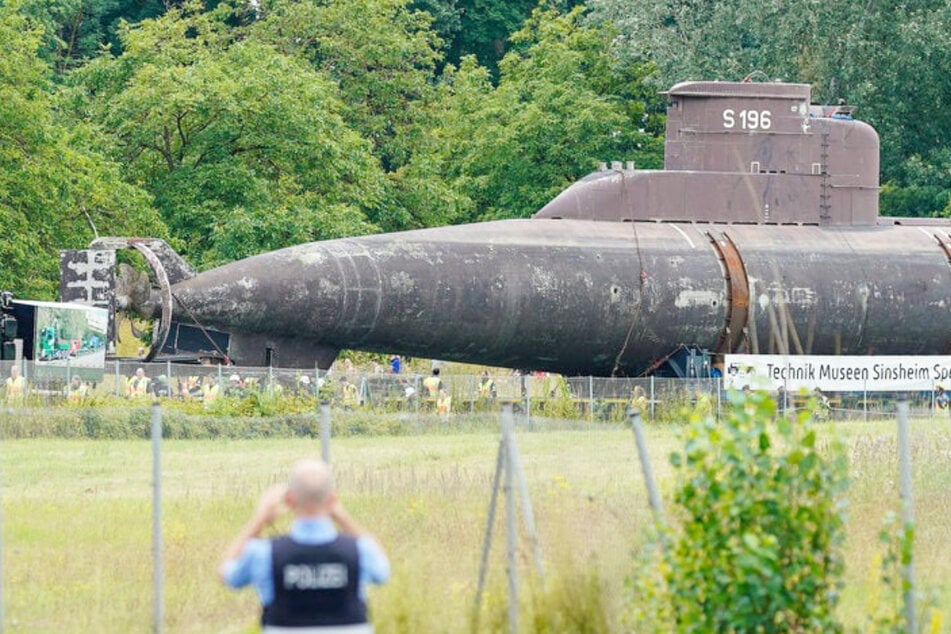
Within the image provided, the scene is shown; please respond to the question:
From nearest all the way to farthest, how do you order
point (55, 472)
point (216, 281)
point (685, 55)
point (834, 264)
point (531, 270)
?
point (55, 472) < point (216, 281) < point (531, 270) < point (834, 264) < point (685, 55)

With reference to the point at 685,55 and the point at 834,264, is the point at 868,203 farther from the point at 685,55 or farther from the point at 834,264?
the point at 685,55

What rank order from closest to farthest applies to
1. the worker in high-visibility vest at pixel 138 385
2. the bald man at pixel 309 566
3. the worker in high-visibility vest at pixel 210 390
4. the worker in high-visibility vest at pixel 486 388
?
the bald man at pixel 309 566 < the worker in high-visibility vest at pixel 210 390 < the worker in high-visibility vest at pixel 138 385 < the worker in high-visibility vest at pixel 486 388

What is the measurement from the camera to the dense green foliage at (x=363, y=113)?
46219 millimetres

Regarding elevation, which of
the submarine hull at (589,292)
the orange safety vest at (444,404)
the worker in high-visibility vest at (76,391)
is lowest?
the orange safety vest at (444,404)

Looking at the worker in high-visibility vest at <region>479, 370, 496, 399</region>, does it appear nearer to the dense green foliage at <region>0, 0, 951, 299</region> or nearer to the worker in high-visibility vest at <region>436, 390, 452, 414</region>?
the worker in high-visibility vest at <region>436, 390, 452, 414</region>

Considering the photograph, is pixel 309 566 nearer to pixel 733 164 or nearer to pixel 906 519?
pixel 906 519

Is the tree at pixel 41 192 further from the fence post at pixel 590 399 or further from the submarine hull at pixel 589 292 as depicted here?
the fence post at pixel 590 399

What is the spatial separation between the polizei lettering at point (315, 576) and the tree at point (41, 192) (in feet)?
120

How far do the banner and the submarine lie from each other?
64 centimetres

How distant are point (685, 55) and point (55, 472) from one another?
133ft

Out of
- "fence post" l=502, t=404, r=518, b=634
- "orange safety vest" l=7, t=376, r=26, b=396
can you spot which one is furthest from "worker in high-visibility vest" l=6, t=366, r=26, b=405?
"fence post" l=502, t=404, r=518, b=634

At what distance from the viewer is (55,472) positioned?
A: 20969 mm

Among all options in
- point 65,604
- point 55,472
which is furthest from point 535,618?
point 55,472

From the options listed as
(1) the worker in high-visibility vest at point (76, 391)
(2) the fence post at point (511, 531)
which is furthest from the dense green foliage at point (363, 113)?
(2) the fence post at point (511, 531)
